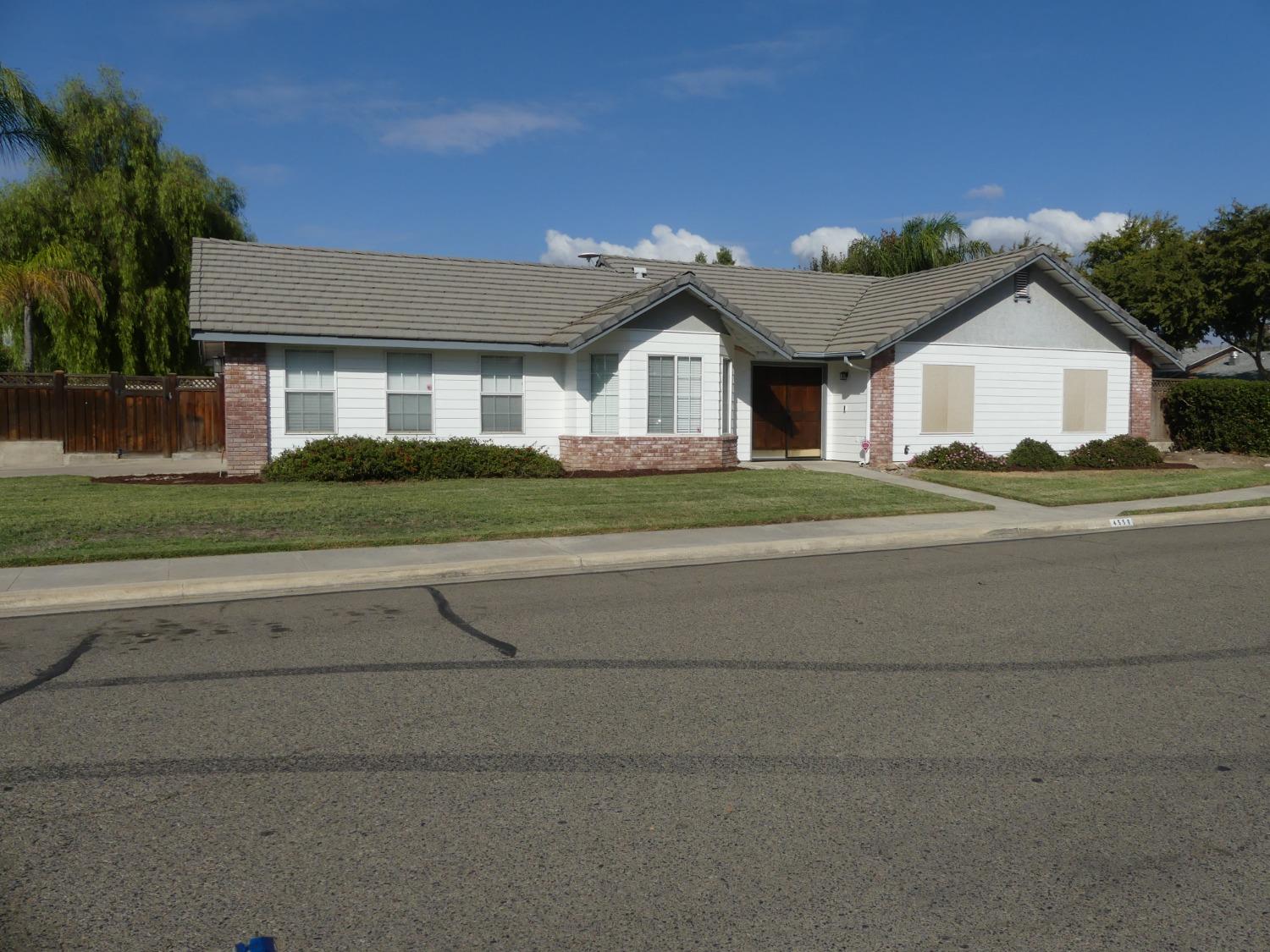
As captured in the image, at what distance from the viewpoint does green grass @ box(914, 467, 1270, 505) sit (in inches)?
707

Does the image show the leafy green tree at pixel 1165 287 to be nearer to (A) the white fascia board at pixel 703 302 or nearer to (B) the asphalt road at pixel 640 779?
(A) the white fascia board at pixel 703 302

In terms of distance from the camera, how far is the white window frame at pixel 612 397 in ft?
70.5

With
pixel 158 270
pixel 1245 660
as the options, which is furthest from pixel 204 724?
pixel 158 270

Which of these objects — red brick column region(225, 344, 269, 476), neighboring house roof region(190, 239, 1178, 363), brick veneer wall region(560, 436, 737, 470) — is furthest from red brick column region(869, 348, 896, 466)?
red brick column region(225, 344, 269, 476)

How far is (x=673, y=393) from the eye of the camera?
21641 millimetres

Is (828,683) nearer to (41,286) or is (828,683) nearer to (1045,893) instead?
(1045,893)

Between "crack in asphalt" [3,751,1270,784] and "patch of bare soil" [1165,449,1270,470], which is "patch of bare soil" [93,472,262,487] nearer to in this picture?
"crack in asphalt" [3,751,1270,784]

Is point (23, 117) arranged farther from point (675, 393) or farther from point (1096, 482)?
point (1096, 482)

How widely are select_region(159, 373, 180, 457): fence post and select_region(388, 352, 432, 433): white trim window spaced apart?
7.55 metres

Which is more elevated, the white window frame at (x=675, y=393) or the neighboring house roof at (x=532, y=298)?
the neighboring house roof at (x=532, y=298)

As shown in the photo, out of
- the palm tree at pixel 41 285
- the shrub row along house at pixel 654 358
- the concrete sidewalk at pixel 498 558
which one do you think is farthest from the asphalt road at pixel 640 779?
the palm tree at pixel 41 285

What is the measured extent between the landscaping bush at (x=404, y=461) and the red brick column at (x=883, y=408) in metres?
7.28

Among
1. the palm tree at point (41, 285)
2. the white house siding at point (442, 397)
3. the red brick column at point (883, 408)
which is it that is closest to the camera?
the white house siding at point (442, 397)

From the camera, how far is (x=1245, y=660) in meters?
7.32
